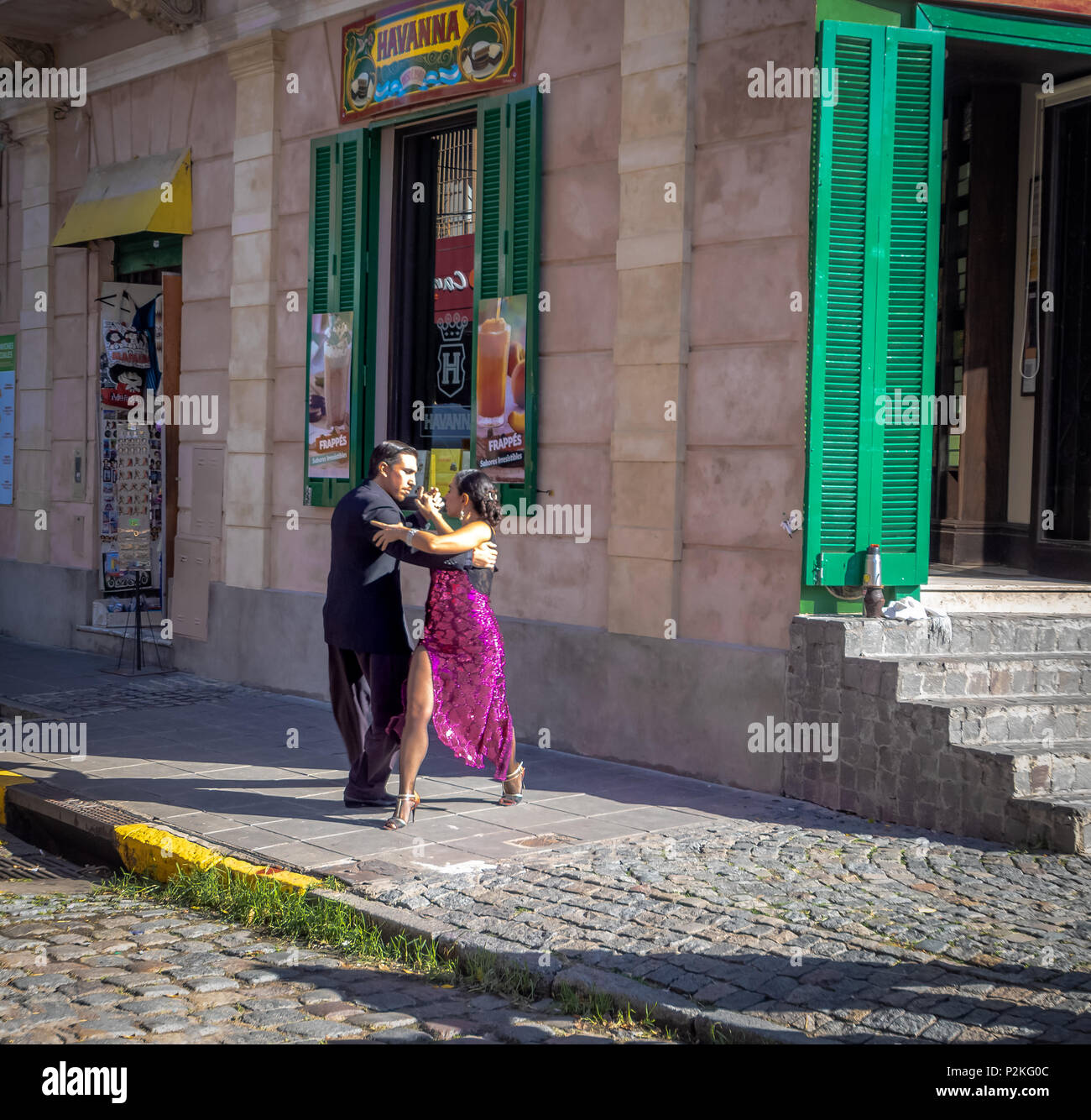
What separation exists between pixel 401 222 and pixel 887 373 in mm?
4393

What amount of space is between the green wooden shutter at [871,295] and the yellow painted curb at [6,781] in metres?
4.67

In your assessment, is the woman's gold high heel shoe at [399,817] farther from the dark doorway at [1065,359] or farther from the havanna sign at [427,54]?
the dark doorway at [1065,359]

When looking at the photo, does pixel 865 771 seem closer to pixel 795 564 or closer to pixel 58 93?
pixel 795 564

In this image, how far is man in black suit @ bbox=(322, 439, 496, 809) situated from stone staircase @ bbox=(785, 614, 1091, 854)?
2064mm

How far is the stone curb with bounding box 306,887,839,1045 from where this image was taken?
425 cm

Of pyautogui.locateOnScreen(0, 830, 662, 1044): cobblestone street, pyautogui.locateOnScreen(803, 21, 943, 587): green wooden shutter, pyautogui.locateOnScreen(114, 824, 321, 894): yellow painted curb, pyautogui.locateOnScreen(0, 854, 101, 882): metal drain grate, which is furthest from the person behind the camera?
pyautogui.locateOnScreen(803, 21, 943, 587): green wooden shutter

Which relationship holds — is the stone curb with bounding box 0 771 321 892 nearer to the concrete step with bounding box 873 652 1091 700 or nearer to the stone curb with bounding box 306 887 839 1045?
the stone curb with bounding box 306 887 839 1045

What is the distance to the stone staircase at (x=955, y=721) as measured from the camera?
658cm

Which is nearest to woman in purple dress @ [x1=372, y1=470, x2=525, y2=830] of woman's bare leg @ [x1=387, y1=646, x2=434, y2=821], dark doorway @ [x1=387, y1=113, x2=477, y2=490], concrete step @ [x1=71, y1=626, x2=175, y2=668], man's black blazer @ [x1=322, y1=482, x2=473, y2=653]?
woman's bare leg @ [x1=387, y1=646, x2=434, y2=821]

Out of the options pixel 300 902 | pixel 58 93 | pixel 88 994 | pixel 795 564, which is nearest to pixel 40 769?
pixel 300 902

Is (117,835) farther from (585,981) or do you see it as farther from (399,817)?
(585,981)

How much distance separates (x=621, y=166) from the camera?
28.1 feet

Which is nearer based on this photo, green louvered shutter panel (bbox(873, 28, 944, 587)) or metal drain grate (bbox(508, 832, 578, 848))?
metal drain grate (bbox(508, 832, 578, 848))

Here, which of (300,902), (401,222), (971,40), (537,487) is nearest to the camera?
(300,902)
